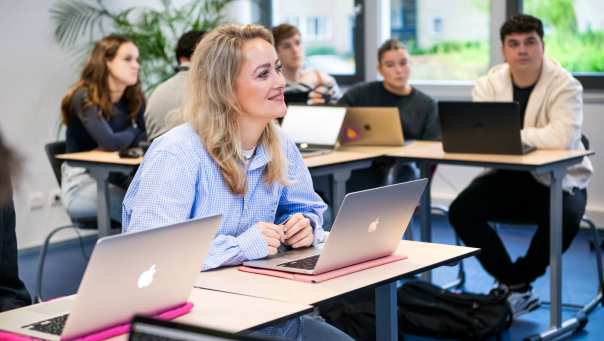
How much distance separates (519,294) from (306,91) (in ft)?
5.41

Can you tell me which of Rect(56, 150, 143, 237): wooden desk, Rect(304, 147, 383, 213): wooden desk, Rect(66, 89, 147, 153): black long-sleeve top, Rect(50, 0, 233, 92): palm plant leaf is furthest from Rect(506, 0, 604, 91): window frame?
Rect(56, 150, 143, 237): wooden desk

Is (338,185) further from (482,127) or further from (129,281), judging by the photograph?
(129,281)

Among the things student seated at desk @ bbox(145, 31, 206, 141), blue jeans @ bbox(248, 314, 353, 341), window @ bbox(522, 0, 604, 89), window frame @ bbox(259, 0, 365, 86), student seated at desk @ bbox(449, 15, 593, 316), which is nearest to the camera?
blue jeans @ bbox(248, 314, 353, 341)

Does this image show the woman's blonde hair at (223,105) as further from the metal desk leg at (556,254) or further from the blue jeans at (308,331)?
the metal desk leg at (556,254)

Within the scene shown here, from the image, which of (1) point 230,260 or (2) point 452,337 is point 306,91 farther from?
(1) point 230,260

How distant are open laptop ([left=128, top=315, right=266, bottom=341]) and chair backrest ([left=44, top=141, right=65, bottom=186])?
373 centimetres

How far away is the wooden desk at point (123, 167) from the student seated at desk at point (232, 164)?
1.79 m

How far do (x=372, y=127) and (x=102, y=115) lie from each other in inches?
56.7

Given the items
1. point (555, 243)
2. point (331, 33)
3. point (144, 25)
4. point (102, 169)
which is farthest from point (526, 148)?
point (331, 33)

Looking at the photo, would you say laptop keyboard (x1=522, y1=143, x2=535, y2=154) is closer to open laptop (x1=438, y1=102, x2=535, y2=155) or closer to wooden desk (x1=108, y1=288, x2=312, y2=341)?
open laptop (x1=438, y1=102, x2=535, y2=155)

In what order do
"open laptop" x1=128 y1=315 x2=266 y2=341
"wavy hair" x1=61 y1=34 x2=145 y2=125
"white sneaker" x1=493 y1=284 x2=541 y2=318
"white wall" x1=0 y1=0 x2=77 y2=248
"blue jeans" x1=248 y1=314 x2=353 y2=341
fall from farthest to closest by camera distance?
"white wall" x1=0 y1=0 x2=77 y2=248 → "wavy hair" x1=61 y1=34 x2=145 y2=125 → "white sneaker" x1=493 y1=284 x2=541 y2=318 → "blue jeans" x1=248 y1=314 x2=353 y2=341 → "open laptop" x1=128 y1=315 x2=266 y2=341

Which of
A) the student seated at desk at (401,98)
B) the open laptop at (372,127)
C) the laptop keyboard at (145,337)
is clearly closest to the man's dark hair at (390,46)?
the student seated at desk at (401,98)

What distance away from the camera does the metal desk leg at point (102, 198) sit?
174 inches

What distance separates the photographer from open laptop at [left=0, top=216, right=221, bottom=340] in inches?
64.3
